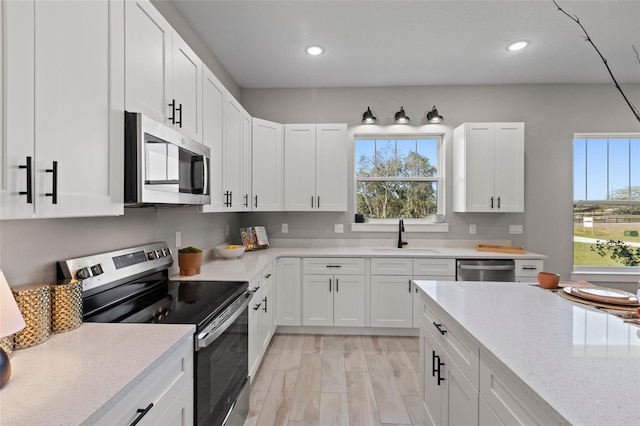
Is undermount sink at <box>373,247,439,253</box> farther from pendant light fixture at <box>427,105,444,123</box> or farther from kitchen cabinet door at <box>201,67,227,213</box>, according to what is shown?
kitchen cabinet door at <box>201,67,227,213</box>

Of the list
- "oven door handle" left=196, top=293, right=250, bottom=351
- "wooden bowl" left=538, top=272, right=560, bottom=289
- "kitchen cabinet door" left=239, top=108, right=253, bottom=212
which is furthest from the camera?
"kitchen cabinet door" left=239, top=108, right=253, bottom=212

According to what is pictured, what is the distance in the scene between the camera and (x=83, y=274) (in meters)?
1.37

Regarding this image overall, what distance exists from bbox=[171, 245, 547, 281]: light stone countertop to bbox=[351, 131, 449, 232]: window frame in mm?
239

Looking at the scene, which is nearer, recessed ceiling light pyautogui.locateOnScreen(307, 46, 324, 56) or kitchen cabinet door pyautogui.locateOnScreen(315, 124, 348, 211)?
recessed ceiling light pyautogui.locateOnScreen(307, 46, 324, 56)

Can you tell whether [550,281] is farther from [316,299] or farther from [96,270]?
[96,270]

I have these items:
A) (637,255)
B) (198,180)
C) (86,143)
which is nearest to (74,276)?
(86,143)

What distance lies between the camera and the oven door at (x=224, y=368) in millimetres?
1311

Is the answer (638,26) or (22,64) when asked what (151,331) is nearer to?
(22,64)

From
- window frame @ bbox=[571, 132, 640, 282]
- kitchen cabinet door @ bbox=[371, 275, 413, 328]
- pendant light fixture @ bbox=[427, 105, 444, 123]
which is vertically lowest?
kitchen cabinet door @ bbox=[371, 275, 413, 328]

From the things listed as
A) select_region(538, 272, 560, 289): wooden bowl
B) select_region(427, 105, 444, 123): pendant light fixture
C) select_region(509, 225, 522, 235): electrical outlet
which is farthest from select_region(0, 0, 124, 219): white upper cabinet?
select_region(509, 225, 522, 235): electrical outlet

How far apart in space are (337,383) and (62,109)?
94.1 inches

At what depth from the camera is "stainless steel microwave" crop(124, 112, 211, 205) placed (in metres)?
1.31

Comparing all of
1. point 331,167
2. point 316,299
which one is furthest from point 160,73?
point 316,299

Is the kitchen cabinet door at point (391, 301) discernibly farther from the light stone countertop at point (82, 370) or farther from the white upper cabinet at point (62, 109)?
the white upper cabinet at point (62, 109)
